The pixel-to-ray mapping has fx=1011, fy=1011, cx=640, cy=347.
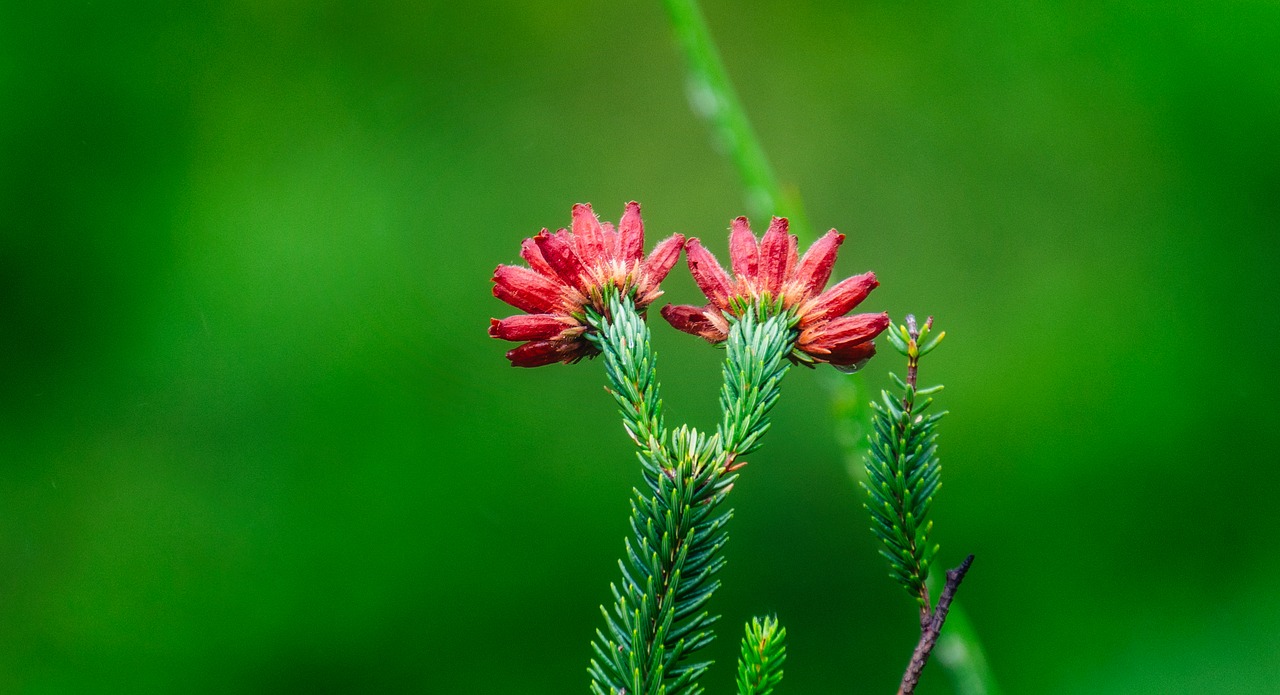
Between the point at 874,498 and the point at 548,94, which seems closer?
the point at 874,498

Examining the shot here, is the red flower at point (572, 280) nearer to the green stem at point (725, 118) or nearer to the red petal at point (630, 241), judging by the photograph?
the red petal at point (630, 241)

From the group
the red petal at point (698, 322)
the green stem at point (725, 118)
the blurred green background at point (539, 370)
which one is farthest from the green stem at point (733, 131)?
the blurred green background at point (539, 370)

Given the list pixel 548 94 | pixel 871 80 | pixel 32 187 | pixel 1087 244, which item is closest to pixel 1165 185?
pixel 1087 244

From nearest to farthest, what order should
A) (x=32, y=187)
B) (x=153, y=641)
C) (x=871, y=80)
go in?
(x=153, y=641)
(x=32, y=187)
(x=871, y=80)

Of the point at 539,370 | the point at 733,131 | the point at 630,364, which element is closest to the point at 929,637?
the point at 630,364

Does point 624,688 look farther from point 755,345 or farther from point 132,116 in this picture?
point 132,116

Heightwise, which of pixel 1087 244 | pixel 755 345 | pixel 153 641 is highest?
pixel 1087 244
